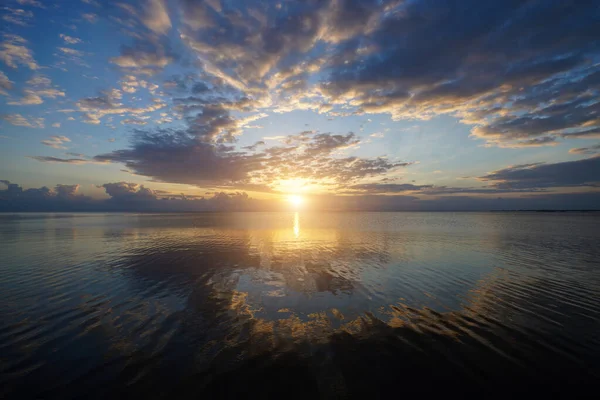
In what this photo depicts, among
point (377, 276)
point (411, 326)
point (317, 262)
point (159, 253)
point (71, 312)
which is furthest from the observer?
point (159, 253)

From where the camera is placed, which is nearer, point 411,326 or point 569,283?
point 411,326

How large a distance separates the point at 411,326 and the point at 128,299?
639 inches

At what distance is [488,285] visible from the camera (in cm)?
1880

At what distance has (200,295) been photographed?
16641 millimetres

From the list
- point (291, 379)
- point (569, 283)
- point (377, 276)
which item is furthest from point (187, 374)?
point (569, 283)

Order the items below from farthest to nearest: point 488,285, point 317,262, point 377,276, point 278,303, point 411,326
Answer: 1. point 317,262
2. point 377,276
3. point 488,285
4. point 278,303
5. point 411,326

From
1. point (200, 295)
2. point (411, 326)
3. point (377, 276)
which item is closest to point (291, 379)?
point (411, 326)

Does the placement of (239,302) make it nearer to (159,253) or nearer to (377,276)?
(377,276)

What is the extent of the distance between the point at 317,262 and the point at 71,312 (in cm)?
1943

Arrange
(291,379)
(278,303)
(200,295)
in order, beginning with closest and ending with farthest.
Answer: (291,379)
(278,303)
(200,295)

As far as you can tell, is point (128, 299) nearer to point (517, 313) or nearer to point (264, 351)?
point (264, 351)

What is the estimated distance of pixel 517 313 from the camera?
1384 cm

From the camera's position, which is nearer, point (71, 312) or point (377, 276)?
point (71, 312)

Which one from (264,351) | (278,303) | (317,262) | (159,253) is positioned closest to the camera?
(264,351)
